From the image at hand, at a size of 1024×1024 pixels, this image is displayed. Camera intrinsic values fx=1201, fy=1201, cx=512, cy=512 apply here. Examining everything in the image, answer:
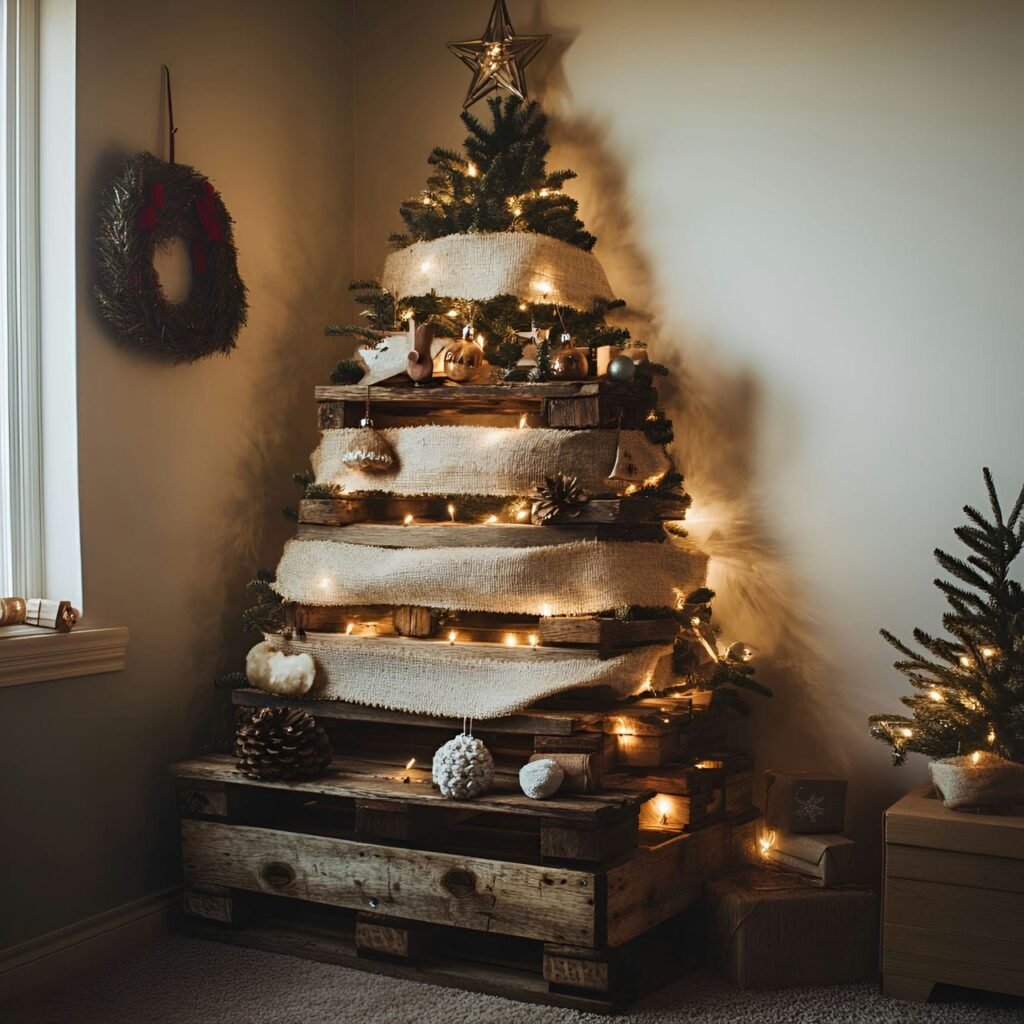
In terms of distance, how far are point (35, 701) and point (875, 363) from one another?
2.19 m

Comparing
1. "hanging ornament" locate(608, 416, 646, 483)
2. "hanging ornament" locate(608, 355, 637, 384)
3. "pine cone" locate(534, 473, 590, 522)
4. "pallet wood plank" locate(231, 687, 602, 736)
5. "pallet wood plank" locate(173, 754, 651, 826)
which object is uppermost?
"hanging ornament" locate(608, 355, 637, 384)

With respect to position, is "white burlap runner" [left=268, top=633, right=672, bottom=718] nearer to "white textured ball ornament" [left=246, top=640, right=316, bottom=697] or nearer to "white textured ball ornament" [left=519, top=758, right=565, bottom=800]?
"white textured ball ornament" [left=246, top=640, right=316, bottom=697]

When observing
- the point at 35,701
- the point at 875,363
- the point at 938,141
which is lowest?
Result: the point at 35,701

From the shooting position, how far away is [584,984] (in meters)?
2.50

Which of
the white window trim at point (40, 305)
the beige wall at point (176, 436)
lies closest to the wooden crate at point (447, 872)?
the beige wall at point (176, 436)

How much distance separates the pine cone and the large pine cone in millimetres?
742

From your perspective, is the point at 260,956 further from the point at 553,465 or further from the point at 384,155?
the point at 384,155

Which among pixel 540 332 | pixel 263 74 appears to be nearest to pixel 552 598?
pixel 540 332

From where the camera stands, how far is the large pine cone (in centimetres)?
278

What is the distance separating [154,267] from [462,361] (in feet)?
2.66

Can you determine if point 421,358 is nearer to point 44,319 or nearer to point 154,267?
point 154,267

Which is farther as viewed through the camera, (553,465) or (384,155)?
(384,155)

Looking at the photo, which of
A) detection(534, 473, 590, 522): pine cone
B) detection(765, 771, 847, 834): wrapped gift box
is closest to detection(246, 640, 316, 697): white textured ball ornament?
detection(534, 473, 590, 522): pine cone

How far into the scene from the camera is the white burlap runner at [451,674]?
8.82 ft
